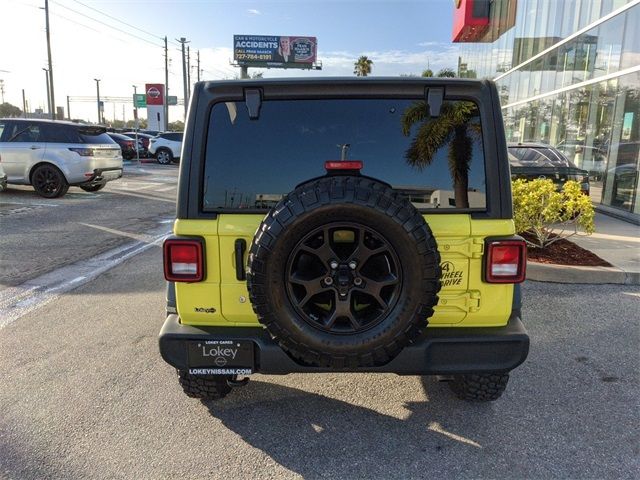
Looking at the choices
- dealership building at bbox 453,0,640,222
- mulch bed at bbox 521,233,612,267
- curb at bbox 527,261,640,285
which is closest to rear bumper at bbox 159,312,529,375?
curb at bbox 527,261,640,285

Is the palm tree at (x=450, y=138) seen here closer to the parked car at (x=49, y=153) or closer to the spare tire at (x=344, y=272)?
the spare tire at (x=344, y=272)

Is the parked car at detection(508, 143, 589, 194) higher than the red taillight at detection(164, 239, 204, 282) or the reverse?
higher

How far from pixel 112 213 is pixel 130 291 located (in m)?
5.88

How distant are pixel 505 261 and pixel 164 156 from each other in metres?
25.1

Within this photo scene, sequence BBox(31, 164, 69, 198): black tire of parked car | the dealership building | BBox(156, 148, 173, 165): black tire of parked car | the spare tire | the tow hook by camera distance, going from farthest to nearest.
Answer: BBox(156, 148, 173, 165): black tire of parked car, BBox(31, 164, 69, 198): black tire of parked car, the dealership building, the tow hook, the spare tire

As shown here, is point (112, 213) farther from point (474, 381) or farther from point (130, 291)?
point (474, 381)

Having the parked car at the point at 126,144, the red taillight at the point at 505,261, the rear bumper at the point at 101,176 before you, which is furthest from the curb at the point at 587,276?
the parked car at the point at 126,144

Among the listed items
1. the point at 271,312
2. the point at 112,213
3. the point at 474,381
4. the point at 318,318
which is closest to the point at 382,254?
the point at 318,318

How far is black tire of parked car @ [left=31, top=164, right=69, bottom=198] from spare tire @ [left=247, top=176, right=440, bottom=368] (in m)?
11.7

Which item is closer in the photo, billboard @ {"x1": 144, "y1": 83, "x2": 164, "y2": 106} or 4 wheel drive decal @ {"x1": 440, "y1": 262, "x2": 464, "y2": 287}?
4 wheel drive decal @ {"x1": 440, "y1": 262, "x2": 464, "y2": 287}

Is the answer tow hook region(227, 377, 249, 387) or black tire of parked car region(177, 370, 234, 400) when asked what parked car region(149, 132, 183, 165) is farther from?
black tire of parked car region(177, 370, 234, 400)

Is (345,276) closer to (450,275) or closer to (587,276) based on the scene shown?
(450,275)

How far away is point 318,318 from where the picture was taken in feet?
7.98

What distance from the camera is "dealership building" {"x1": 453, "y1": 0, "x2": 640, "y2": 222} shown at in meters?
10.6
